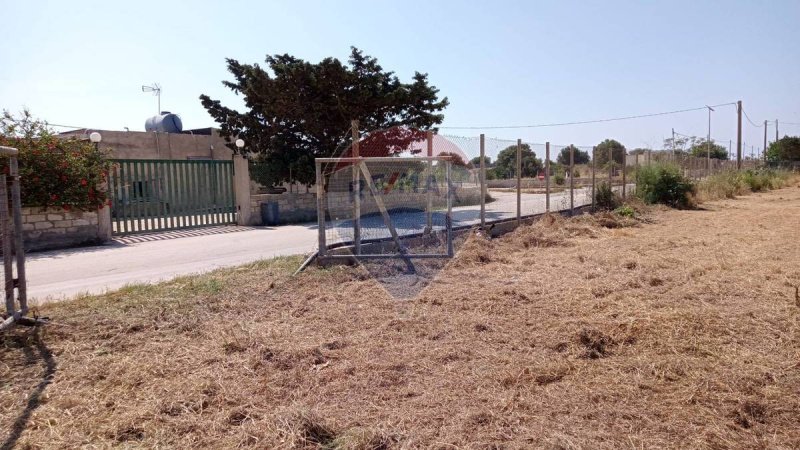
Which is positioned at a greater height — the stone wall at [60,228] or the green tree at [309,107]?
the green tree at [309,107]

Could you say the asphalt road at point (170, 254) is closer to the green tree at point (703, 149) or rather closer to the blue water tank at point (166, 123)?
the blue water tank at point (166, 123)

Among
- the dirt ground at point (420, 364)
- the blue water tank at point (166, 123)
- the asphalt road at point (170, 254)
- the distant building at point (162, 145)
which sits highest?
the blue water tank at point (166, 123)

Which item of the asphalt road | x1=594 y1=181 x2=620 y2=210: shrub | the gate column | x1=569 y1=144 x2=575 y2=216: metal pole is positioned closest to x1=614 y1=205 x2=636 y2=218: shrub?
x1=594 y1=181 x2=620 y2=210: shrub

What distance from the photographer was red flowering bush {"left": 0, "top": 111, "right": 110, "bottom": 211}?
9.98m

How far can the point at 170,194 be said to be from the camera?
1337 centimetres

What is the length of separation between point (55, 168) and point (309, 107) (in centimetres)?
684

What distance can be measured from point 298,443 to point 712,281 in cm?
533

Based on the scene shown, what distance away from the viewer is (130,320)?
16.0 feet

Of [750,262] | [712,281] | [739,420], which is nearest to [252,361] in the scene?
[739,420]

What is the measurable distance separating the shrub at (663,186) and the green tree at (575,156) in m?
3.88

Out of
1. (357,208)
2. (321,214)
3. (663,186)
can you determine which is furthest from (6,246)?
(663,186)

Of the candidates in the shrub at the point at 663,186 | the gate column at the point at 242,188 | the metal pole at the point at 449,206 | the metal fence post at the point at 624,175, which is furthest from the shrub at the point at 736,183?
the gate column at the point at 242,188

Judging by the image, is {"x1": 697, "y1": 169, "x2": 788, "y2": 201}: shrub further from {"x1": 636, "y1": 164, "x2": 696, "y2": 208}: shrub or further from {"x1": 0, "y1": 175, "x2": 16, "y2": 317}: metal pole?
{"x1": 0, "y1": 175, "x2": 16, "y2": 317}: metal pole

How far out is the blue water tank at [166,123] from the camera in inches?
877
